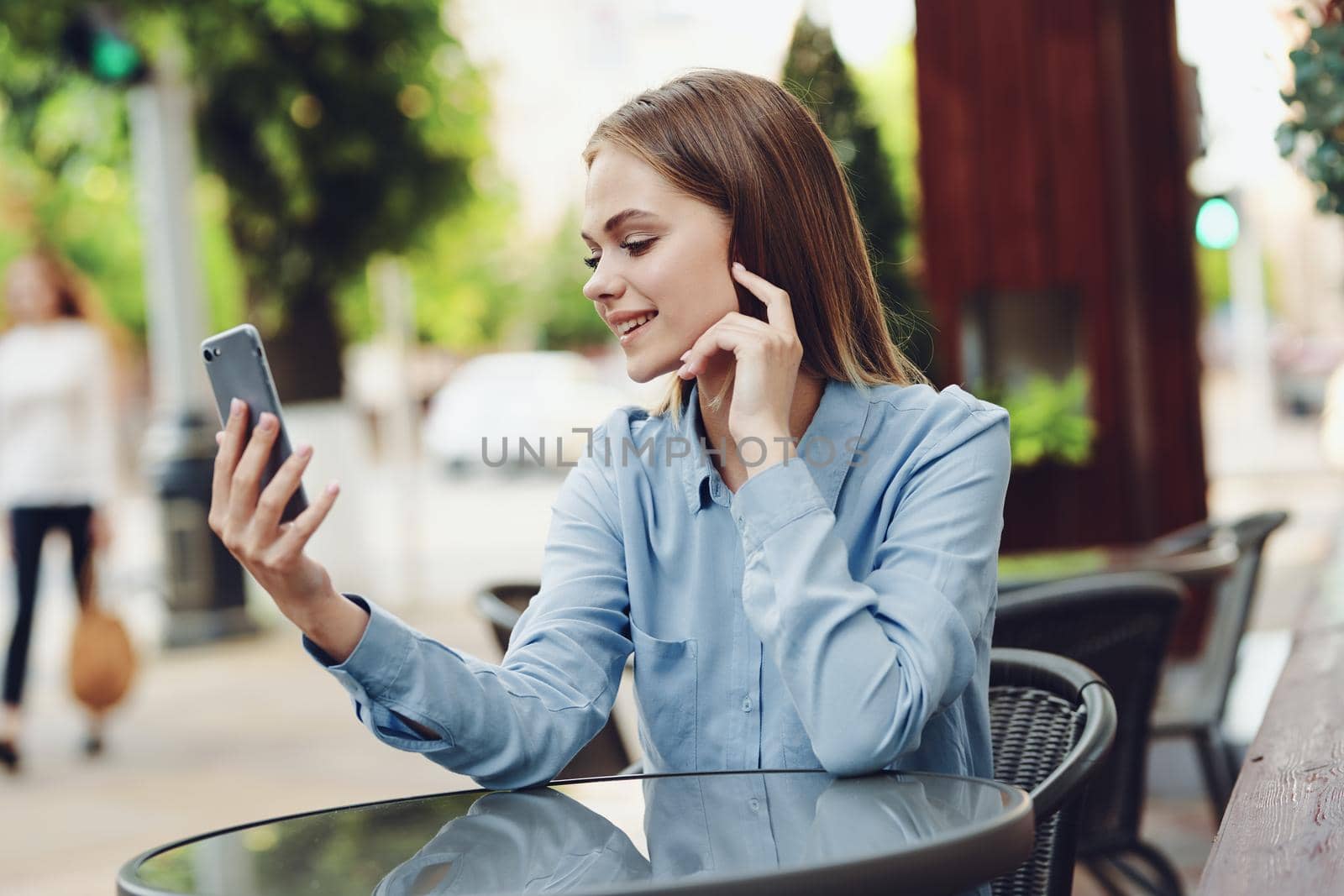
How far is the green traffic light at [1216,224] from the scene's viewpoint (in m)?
6.98

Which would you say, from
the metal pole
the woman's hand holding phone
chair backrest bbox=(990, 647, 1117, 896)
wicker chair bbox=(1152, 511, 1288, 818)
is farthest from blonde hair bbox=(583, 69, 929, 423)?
the metal pole

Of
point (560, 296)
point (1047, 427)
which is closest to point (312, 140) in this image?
point (1047, 427)

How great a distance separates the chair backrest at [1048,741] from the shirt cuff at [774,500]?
0.42 meters

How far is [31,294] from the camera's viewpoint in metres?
6.76

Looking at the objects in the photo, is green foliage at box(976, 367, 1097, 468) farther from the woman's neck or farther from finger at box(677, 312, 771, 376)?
finger at box(677, 312, 771, 376)

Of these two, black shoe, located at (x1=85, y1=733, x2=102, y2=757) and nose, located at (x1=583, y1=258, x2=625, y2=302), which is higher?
nose, located at (x1=583, y1=258, x2=625, y2=302)

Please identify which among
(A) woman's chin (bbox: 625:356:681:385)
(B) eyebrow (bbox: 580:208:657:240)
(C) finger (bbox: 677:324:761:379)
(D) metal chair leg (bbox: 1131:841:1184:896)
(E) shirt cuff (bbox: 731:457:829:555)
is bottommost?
(D) metal chair leg (bbox: 1131:841:1184:896)

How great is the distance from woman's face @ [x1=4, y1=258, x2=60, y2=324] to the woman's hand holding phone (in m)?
5.69

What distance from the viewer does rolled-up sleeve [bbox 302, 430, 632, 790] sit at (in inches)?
66.2

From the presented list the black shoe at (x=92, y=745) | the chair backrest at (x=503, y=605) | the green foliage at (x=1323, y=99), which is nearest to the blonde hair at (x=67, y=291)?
the black shoe at (x=92, y=745)

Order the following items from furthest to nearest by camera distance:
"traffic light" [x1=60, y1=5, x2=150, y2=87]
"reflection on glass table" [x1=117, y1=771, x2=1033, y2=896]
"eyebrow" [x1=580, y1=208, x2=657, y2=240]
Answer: "traffic light" [x1=60, y1=5, x2=150, y2=87]
"eyebrow" [x1=580, y1=208, x2=657, y2=240]
"reflection on glass table" [x1=117, y1=771, x2=1033, y2=896]

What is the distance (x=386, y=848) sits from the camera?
5.11 ft

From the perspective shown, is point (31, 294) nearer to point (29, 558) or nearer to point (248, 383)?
point (29, 558)

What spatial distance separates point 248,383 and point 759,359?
0.58 meters
